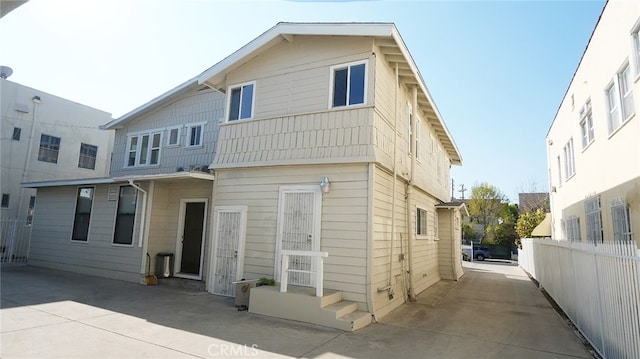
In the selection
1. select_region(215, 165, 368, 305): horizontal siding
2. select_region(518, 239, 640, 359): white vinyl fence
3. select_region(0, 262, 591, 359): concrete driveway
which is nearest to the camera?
select_region(518, 239, 640, 359): white vinyl fence

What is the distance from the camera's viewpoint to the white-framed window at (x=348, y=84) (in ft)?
25.0

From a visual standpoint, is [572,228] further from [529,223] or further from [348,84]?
[529,223]

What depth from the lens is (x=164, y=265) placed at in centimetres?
1028

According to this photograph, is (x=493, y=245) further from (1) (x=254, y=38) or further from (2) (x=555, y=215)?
(1) (x=254, y=38)

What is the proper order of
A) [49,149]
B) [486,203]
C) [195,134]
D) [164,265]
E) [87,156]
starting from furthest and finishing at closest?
[486,203], [87,156], [49,149], [195,134], [164,265]

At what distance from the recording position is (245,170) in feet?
28.7

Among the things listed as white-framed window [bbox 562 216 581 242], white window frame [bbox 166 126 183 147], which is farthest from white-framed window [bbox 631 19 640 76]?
white window frame [bbox 166 126 183 147]

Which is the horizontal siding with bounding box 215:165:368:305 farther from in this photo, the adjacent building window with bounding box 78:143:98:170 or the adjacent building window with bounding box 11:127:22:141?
the adjacent building window with bounding box 78:143:98:170

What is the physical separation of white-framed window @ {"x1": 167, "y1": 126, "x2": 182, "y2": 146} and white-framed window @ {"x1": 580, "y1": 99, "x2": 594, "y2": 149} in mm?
13389

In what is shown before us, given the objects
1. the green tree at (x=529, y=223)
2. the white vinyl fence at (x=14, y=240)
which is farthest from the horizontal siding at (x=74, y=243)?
the green tree at (x=529, y=223)

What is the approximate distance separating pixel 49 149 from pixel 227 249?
1549 cm

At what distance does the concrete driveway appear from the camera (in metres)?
4.91

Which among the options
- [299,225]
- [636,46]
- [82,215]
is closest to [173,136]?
[82,215]

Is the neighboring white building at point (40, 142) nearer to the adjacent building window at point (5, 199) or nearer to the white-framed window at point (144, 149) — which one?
the adjacent building window at point (5, 199)
